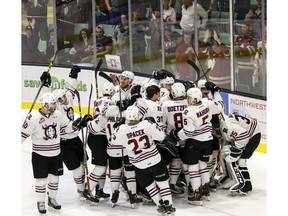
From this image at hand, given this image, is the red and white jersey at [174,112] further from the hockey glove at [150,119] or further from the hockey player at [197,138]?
the hockey glove at [150,119]

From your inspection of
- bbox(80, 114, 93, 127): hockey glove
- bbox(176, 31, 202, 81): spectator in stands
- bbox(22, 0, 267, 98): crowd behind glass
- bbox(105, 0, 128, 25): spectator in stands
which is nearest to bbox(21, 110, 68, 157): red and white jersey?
bbox(80, 114, 93, 127): hockey glove

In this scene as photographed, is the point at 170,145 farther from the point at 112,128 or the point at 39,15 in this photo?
the point at 39,15

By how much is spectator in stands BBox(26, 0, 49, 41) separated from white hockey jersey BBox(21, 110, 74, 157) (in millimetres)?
5490

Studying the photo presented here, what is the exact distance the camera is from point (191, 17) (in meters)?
8.17

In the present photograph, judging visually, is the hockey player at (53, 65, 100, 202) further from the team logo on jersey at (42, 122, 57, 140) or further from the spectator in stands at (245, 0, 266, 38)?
the spectator in stands at (245, 0, 266, 38)

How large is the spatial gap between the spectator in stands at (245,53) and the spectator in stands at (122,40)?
2.22m

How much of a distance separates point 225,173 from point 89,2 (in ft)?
15.6

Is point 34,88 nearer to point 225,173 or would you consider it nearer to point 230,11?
point 230,11

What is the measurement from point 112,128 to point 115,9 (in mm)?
4787

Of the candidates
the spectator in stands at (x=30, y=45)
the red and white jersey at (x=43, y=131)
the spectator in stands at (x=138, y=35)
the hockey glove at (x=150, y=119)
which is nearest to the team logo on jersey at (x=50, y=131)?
the red and white jersey at (x=43, y=131)

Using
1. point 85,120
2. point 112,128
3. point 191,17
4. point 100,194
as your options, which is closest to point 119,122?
point 112,128
